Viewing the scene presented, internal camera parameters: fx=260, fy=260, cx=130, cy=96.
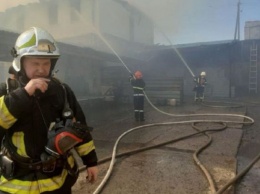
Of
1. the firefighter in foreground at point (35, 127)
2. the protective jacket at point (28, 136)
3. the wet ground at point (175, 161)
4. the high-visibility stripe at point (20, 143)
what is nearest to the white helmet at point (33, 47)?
the firefighter in foreground at point (35, 127)

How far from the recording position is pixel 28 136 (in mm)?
1559

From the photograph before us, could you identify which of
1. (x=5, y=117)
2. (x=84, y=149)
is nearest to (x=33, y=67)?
(x=5, y=117)

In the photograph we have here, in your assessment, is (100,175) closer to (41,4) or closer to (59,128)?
(59,128)

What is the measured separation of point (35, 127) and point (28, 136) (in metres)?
0.07

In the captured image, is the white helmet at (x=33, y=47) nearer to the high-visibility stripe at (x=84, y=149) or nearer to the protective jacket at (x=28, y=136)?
the protective jacket at (x=28, y=136)

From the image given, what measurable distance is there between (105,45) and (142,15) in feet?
25.8

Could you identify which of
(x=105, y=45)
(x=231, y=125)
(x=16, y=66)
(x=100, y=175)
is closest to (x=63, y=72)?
(x=105, y=45)

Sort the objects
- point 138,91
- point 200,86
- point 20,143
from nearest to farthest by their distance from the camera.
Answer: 1. point 20,143
2. point 138,91
3. point 200,86

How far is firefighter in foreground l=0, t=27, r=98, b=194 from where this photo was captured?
1484mm

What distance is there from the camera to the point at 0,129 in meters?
1.52

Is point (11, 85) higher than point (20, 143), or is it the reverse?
point (11, 85)

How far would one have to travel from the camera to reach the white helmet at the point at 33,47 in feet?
5.23

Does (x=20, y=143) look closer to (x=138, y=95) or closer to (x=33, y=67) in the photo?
(x=33, y=67)

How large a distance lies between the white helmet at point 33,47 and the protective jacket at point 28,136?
0.21 metres
